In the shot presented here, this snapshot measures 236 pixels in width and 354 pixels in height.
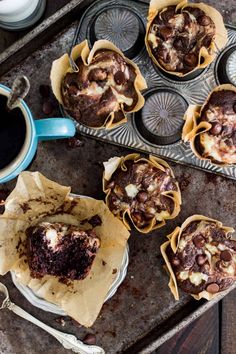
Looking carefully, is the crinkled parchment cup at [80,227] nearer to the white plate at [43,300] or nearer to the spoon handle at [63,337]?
the white plate at [43,300]

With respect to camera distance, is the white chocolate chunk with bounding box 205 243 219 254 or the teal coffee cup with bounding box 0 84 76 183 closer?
the teal coffee cup with bounding box 0 84 76 183

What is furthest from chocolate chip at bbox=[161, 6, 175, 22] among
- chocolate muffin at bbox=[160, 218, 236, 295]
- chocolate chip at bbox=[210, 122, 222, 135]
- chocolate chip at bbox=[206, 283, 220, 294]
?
chocolate chip at bbox=[206, 283, 220, 294]

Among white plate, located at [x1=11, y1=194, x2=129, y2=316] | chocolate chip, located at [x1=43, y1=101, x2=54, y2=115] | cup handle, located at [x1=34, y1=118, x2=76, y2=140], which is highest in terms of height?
cup handle, located at [x1=34, y1=118, x2=76, y2=140]

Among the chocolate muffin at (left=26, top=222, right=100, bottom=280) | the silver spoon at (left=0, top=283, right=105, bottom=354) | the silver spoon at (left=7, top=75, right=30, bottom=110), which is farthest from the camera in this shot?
the silver spoon at (left=0, top=283, right=105, bottom=354)

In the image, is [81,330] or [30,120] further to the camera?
[81,330]

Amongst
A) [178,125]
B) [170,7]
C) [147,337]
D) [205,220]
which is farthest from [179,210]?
[170,7]

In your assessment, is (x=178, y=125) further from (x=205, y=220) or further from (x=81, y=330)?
(x=81, y=330)

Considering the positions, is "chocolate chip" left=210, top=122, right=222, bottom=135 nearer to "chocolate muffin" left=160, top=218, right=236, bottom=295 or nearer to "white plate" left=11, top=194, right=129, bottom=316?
"chocolate muffin" left=160, top=218, right=236, bottom=295
